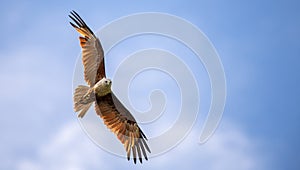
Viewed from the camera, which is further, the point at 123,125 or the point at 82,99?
the point at 123,125

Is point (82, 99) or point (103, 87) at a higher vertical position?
point (103, 87)

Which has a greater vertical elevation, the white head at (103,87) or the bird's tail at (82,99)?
the white head at (103,87)

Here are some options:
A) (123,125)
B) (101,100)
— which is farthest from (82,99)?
(123,125)

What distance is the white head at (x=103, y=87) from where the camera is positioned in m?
19.1

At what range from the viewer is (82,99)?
762 inches

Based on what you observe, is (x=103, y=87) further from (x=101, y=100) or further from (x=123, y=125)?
(x=123, y=125)

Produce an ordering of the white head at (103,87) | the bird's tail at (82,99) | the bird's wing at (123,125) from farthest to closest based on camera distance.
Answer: the bird's wing at (123,125) < the bird's tail at (82,99) < the white head at (103,87)

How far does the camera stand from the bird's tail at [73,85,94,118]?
1927 cm

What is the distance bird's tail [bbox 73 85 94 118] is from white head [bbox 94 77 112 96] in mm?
333

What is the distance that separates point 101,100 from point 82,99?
727mm

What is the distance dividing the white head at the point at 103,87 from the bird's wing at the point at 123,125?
17.8 inches

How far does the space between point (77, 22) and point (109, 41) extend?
53.4 inches

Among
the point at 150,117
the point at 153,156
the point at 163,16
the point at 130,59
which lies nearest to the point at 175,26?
the point at 163,16

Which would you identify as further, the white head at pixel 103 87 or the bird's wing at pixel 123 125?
the bird's wing at pixel 123 125
